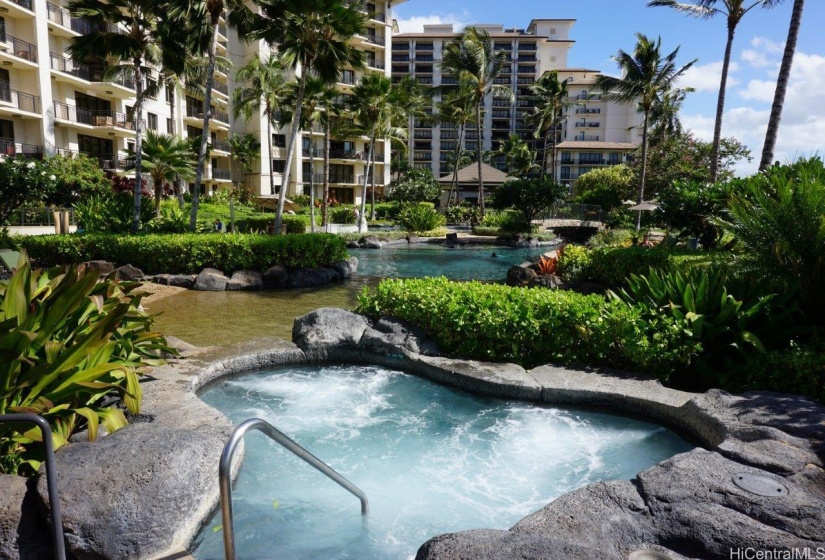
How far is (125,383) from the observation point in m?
5.54

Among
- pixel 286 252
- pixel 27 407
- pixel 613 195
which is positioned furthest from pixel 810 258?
pixel 613 195

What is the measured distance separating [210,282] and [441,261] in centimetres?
1177

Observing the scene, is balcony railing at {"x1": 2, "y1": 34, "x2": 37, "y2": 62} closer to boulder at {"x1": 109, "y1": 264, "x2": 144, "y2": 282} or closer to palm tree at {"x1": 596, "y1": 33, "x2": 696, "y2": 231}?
boulder at {"x1": 109, "y1": 264, "x2": 144, "y2": 282}

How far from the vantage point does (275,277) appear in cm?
1631

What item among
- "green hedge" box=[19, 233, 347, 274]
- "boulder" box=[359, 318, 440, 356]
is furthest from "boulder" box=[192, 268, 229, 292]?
"boulder" box=[359, 318, 440, 356]

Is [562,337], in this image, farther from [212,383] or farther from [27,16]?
[27,16]

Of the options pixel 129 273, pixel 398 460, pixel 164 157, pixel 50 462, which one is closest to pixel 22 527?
pixel 50 462

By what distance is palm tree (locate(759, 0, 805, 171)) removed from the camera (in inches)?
577

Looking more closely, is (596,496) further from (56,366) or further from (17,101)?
(17,101)

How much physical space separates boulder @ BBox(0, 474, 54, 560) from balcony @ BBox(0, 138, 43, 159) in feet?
106

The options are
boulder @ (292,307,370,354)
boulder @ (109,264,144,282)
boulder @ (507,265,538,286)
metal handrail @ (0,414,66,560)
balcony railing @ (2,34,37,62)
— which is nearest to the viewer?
metal handrail @ (0,414,66,560)

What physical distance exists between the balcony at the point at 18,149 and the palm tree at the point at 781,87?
111 ft

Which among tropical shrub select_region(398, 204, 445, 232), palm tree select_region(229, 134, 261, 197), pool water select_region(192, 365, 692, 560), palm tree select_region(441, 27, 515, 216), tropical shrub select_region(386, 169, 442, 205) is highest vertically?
palm tree select_region(441, 27, 515, 216)

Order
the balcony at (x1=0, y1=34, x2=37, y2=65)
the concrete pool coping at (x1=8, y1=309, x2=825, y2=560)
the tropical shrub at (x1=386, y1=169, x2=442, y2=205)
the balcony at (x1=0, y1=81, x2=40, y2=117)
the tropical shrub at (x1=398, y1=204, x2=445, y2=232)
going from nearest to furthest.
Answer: the concrete pool coping at (x1=8, y1=309, x2=825, y2=560) < the balcony at (x1=0, y1=81, x2=40, y2=117) < the balcony at (x1=0, y1=34, x2=37, y2=65) < the tropical shrub at (x1=398, y1=204, x2=445, y2=232) < the tropical shrub at (x1=386, y1=169, x2=442, y2=205)
